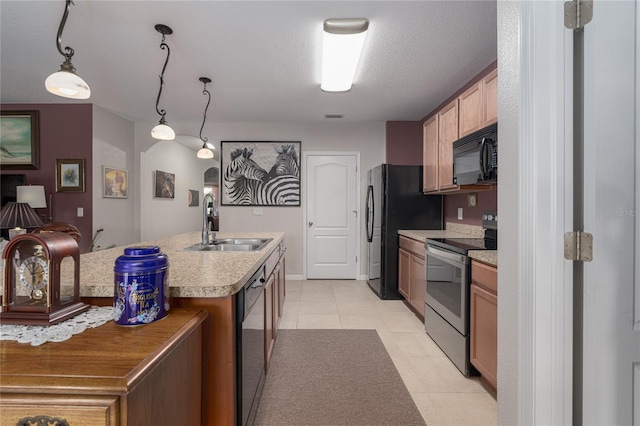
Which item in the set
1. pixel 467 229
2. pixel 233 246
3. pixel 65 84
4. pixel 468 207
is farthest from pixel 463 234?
pixel 65 84

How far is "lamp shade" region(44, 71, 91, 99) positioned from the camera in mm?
1743

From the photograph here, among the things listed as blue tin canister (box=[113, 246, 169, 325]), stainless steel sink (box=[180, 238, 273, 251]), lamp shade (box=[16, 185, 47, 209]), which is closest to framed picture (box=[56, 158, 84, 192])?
lamp shade (box=[16, 185, 47, 209])

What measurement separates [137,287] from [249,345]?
645 mm

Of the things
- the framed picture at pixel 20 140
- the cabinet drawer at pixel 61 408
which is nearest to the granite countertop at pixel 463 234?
the cabinet drawer at pixel 61 408

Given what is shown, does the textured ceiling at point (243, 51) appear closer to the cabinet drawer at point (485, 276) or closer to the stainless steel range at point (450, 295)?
the stainless steel range at point (450, 295)

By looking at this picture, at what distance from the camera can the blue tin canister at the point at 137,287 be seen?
0.90 metres

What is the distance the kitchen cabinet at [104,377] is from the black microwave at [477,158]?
212 centimetres

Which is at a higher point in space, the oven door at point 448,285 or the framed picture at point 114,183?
the framed picture at point 114,183

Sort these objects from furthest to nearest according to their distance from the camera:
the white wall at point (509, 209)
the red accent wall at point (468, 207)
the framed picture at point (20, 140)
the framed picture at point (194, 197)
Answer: the framed picture at point (194, 197), the framed picture at point (20, 140), the red accent wall at point (468, 207), the white wall at point (509, 209)

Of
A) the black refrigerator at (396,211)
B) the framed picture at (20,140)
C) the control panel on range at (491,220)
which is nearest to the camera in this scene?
the control panel on range at (491,220)

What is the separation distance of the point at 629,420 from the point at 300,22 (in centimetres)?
268

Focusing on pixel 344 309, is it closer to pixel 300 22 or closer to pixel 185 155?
pixel 300 22

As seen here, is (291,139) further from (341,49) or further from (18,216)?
(18,216)

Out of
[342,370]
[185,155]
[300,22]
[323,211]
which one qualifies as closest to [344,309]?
[342,370]
